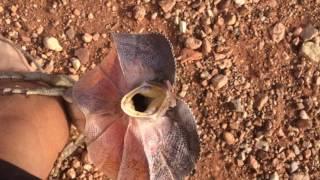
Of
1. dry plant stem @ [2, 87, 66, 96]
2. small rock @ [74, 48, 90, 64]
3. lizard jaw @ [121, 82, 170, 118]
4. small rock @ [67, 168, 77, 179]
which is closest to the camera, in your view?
lizard jaw @ [121, 82, 170, 118]

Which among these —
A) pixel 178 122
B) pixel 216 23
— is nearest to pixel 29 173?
pixel 178 122

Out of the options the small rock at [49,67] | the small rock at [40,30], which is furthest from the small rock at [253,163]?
the small rock at [40,30]

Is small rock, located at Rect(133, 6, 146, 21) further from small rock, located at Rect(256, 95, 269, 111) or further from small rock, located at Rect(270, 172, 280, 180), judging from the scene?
small rock, located at Rect(270, 172, 280, 180)

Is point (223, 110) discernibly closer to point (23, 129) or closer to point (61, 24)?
point (61, 24)

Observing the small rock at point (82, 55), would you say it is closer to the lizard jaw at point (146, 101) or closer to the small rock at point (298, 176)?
the small rock at point (298, 176)

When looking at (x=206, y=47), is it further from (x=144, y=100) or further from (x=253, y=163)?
(x=144, y=100)

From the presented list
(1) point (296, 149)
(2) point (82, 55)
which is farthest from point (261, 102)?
(2) point (82, 55)

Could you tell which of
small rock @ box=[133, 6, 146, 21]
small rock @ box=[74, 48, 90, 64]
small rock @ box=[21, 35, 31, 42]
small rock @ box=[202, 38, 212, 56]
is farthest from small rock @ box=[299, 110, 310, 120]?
small rock @ box=[21, 35, 31, 42]
